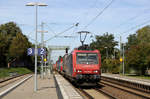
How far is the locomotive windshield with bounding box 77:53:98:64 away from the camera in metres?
19.0

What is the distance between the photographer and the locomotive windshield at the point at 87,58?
62.4 feet

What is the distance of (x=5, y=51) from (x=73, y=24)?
42990mm

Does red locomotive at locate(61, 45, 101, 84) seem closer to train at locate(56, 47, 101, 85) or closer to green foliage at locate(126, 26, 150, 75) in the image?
train at locate(56, 47, 101, 85)

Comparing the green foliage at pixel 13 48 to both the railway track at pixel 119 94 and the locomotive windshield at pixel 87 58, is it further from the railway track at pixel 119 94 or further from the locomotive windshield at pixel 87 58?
the railway track at pixel 119 94

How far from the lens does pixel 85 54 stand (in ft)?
63.3

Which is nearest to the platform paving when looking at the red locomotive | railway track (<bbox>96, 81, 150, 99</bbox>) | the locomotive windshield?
the red locomotive

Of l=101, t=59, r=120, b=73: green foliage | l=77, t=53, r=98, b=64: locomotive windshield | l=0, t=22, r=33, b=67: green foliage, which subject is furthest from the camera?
l=0, t=22, r=33, b=67: green foliage

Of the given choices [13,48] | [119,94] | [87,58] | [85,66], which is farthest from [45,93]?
[13,48]

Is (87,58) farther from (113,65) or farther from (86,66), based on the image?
(113,65)

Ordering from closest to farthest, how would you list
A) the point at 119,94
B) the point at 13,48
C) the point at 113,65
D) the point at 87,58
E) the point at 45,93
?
1. the point at 45,93
2. the point at 119,94
3. the point at 87,58
4. the point at 113,65
5. the point at 13,48

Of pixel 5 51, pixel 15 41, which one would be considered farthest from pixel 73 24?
pixel 5 51

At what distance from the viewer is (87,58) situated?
757 inches

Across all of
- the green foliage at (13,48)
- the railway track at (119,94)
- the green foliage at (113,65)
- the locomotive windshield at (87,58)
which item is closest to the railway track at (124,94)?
the railway track at (119,94)

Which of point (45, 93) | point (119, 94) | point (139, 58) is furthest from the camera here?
point (139, 58)
